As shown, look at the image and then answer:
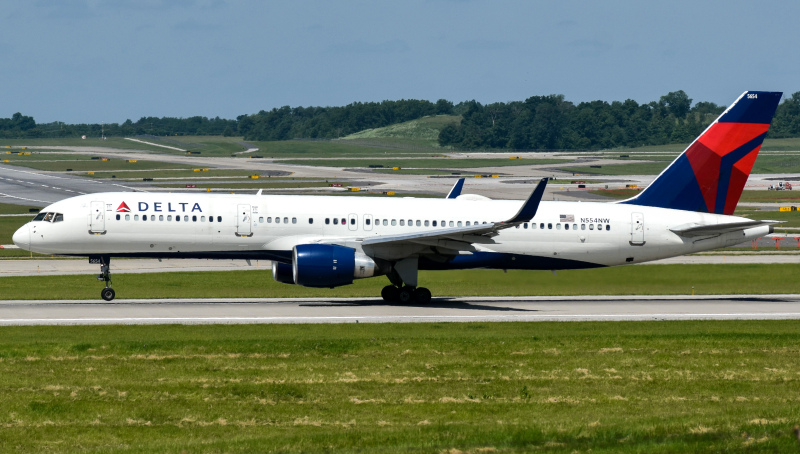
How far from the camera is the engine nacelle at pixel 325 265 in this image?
34.0 meters

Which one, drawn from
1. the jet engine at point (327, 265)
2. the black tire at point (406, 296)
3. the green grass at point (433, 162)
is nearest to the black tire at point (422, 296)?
the black tire at point (406, 296)

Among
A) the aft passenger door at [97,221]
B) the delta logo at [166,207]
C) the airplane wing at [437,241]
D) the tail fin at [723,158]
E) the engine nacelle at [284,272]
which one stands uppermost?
the tail fin at [723,158]

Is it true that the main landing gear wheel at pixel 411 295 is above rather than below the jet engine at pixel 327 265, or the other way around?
below

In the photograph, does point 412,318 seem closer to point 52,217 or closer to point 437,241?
point 437,241

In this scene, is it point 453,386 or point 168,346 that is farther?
point 168,346

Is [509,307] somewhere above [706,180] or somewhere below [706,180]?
below

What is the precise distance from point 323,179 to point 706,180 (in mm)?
98771

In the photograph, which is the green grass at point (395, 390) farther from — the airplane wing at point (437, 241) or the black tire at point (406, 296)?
the black tire at point (406, 296)

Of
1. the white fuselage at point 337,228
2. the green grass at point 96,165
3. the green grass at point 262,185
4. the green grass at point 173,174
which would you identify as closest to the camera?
the white fuselage at point 337,228

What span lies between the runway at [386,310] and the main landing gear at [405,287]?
0.46 meters

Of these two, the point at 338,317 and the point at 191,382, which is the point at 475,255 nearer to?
the point at 338,317

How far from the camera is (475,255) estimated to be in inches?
1446


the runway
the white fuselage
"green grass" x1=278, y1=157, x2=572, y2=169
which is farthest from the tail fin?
"green grass" x1=278, y1=157, x2=572, y2=169

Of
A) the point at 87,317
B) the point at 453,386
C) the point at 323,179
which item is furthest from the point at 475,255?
the point at 323,179
